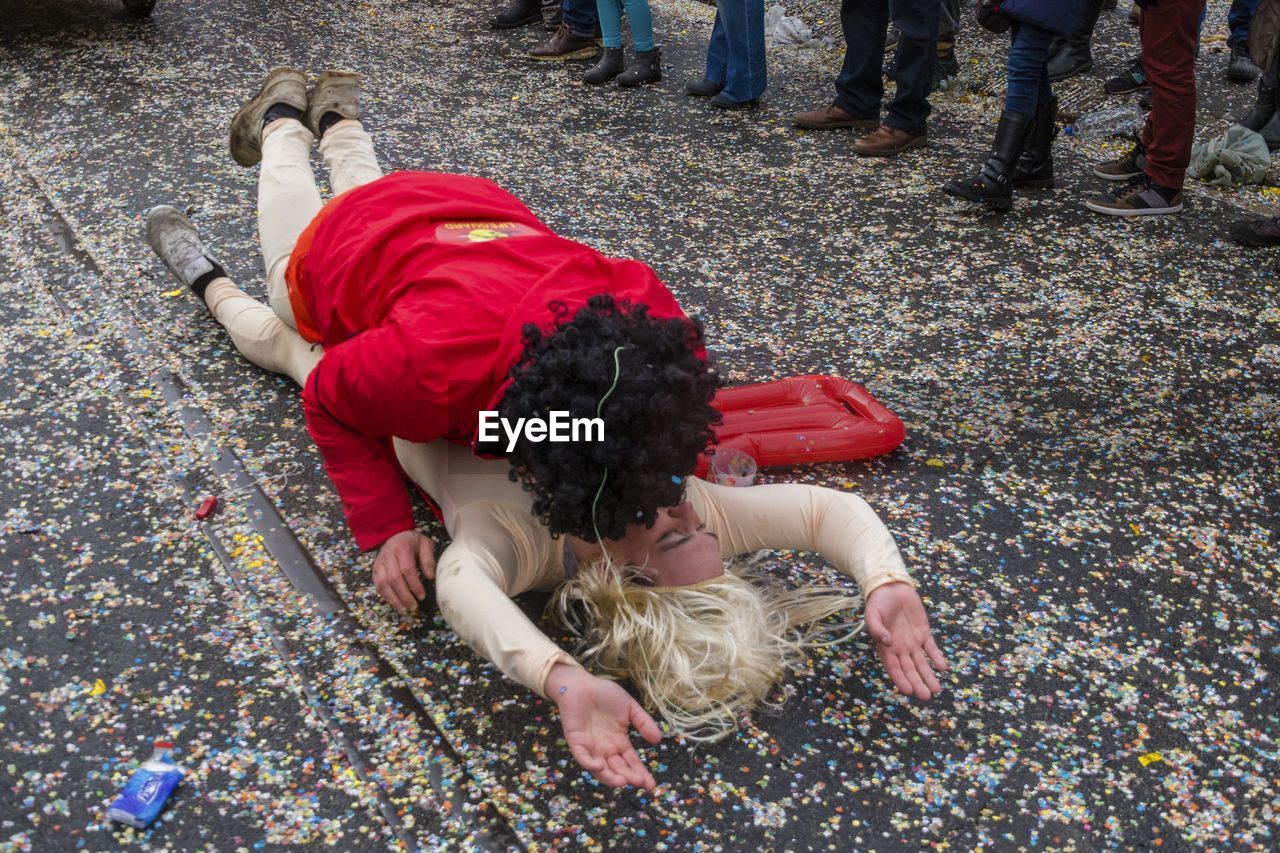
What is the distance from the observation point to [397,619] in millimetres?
1928

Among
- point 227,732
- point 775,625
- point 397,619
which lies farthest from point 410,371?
point 775,625

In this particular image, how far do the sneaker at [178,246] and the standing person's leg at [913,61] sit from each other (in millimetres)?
2565

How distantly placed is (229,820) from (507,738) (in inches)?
16.4

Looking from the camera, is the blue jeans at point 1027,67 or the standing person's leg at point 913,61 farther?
the standing person's leg at point 913,61

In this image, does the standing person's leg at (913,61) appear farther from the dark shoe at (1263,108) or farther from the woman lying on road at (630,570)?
the woman lying on road at (630,570)

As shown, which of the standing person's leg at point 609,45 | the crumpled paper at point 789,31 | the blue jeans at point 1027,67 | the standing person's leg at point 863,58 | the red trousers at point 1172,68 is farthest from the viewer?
the crumpled paper at point 789,31

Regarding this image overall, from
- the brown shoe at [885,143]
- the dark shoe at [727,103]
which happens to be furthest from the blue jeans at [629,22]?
the brown shoe at [885,143]

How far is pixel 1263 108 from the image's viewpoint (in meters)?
4.01

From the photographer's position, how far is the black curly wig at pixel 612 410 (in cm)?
154

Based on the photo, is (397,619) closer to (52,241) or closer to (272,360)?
(272,360)

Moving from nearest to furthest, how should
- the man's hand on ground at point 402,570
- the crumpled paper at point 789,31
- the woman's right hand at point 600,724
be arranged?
1. the woman's right hand at point 600,724
2. the man's hand on ground at point 402,570
3. the crumpled paper at point 789,31

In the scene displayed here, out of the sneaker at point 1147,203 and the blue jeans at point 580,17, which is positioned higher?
the blue jeans at point 580,17

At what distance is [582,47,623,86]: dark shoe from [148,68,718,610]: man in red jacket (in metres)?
2.73

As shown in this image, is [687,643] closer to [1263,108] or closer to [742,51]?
[742,51]
